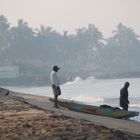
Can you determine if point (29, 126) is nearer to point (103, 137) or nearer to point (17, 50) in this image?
point (103, 137)

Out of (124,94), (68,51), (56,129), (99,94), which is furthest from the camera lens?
(68,51)

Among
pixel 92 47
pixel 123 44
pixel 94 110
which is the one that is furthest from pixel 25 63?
pixel 94 110

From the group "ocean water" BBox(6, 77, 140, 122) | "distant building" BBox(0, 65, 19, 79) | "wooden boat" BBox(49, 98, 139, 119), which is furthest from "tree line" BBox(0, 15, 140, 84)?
"wooden boat" BBox(49, 98, 139, 119)

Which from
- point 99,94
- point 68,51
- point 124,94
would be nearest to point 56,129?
point 124,94

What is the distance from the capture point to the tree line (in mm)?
137750

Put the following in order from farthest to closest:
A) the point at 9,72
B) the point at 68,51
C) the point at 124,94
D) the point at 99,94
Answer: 1. the point at 68,51
2. the point at 9,72
3. the point at 99,94
4. the point at 124,94

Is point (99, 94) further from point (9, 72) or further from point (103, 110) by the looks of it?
point (9, 72)

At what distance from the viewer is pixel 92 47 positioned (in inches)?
6565

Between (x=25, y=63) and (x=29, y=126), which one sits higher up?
(x=25, y=63)

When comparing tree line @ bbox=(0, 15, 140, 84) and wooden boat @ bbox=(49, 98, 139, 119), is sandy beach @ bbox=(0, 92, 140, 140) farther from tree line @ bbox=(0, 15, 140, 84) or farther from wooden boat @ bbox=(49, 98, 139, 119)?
tree line @ bbox=(0, 15, 140, 84)

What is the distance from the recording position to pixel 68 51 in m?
154

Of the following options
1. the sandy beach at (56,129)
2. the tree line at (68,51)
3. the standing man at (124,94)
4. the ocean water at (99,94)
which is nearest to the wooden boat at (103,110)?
the standing man at (124,94)

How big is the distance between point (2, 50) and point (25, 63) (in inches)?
293

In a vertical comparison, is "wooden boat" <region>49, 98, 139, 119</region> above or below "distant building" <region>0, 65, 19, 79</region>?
below
